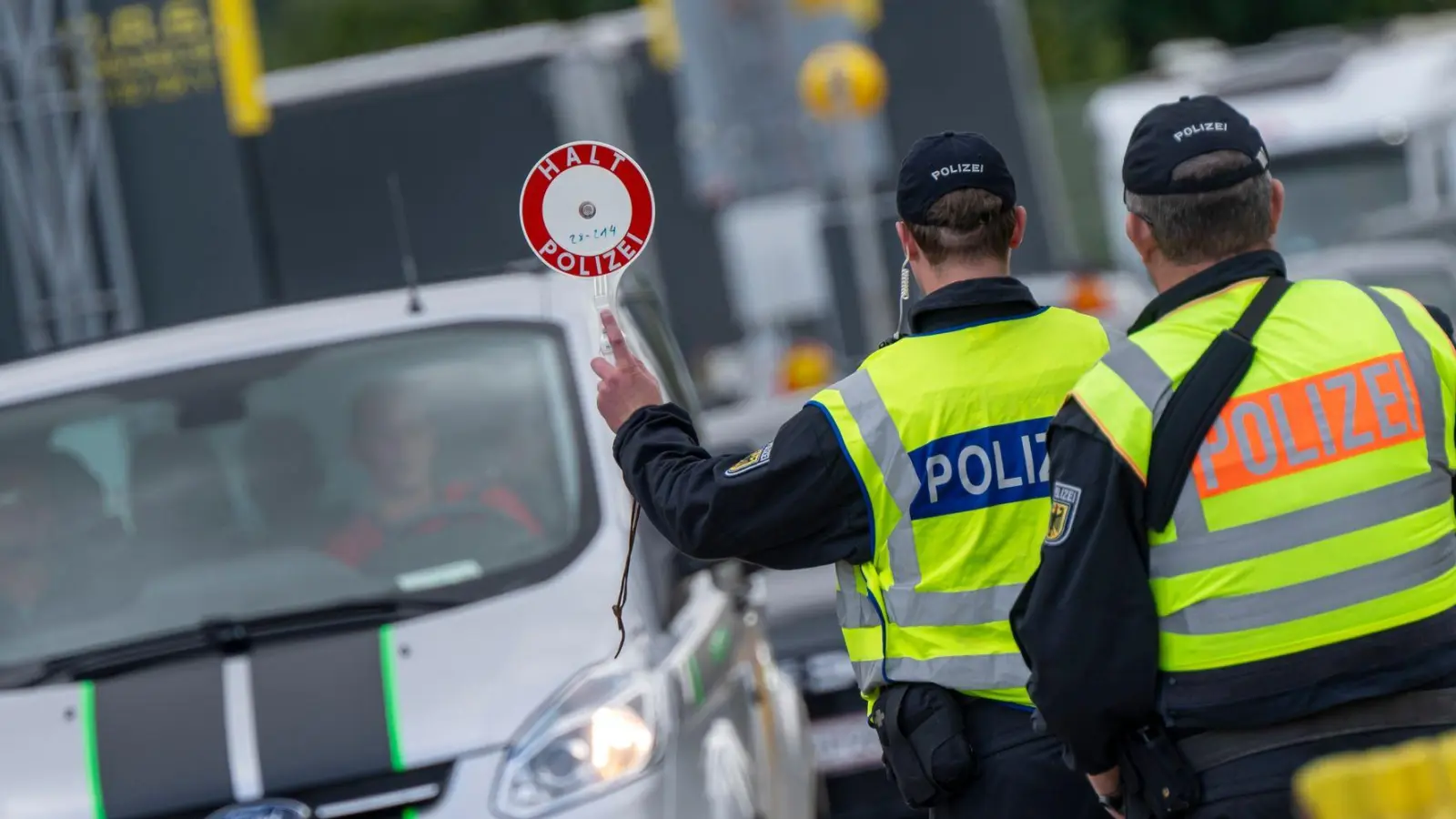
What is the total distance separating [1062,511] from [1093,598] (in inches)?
5.2

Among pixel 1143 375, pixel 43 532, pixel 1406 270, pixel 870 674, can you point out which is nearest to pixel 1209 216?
pixel 1143 375

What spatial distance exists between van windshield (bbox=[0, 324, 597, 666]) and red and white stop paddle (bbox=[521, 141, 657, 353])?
1.27 meters

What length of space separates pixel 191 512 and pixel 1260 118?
36.9 feet

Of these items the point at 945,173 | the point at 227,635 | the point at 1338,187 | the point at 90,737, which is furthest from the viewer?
the point at 1338,187

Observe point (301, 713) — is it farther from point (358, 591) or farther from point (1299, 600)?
point (1299, 600)

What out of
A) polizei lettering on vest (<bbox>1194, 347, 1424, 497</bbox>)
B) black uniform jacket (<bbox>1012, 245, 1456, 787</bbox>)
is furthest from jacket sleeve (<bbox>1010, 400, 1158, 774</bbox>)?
polizei lettering on vest (<bbox>1194, 347, 1424, 497</bbox>)

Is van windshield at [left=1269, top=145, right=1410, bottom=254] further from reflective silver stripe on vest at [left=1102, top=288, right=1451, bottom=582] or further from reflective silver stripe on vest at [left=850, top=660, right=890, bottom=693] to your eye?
reflective silver stripe on vest at [left=1102, top=288, right=1451, bottom=582]

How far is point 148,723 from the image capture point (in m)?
4.72

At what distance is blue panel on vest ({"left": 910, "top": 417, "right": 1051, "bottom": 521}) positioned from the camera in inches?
145


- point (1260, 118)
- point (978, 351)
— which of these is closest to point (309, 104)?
point (1260, 118)

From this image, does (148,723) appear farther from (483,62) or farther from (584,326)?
(483,62)

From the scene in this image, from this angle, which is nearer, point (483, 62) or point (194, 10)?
point (194, 10)

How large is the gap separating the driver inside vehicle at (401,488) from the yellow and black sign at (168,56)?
5.20 meters

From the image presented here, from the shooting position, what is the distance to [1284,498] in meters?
3.18
